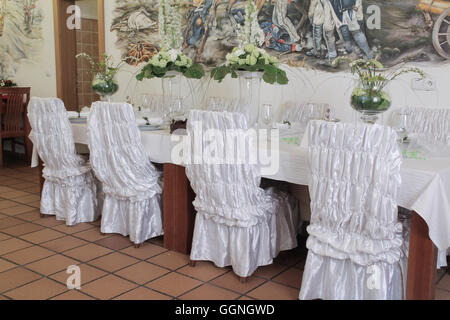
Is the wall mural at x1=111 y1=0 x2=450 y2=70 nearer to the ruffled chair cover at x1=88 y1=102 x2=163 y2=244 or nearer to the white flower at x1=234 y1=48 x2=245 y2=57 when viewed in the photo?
the white flower at x1=234 y1=48 x2=245 y2=57

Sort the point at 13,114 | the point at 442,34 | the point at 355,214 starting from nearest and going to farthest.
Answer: the point at 355,214 < the point at 442,34 < the point at 13,114

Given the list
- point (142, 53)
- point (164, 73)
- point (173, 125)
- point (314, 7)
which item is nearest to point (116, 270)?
point (173, 125)

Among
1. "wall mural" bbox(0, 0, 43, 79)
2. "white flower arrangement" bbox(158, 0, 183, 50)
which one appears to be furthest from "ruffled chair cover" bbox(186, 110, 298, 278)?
"wall mural" bbox(0, 0, 43, 79)

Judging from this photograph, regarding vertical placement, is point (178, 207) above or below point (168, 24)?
below

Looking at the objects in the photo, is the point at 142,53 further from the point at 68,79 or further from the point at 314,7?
the point at 314,7

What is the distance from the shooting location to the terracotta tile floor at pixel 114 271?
8.47 ft

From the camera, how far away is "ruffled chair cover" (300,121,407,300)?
6.76 feet

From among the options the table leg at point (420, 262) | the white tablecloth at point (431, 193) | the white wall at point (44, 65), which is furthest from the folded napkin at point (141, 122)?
the white wall at point (44, 65)

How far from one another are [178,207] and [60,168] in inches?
44.4

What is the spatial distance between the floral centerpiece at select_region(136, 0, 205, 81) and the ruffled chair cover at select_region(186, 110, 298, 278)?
98cm

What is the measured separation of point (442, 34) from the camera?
3457 millimetres

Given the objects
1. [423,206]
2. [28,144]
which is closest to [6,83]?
[28,144]

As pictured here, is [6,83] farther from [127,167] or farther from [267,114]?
[267,114]

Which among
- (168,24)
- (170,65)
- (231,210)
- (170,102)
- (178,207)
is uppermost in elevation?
(168,24)
